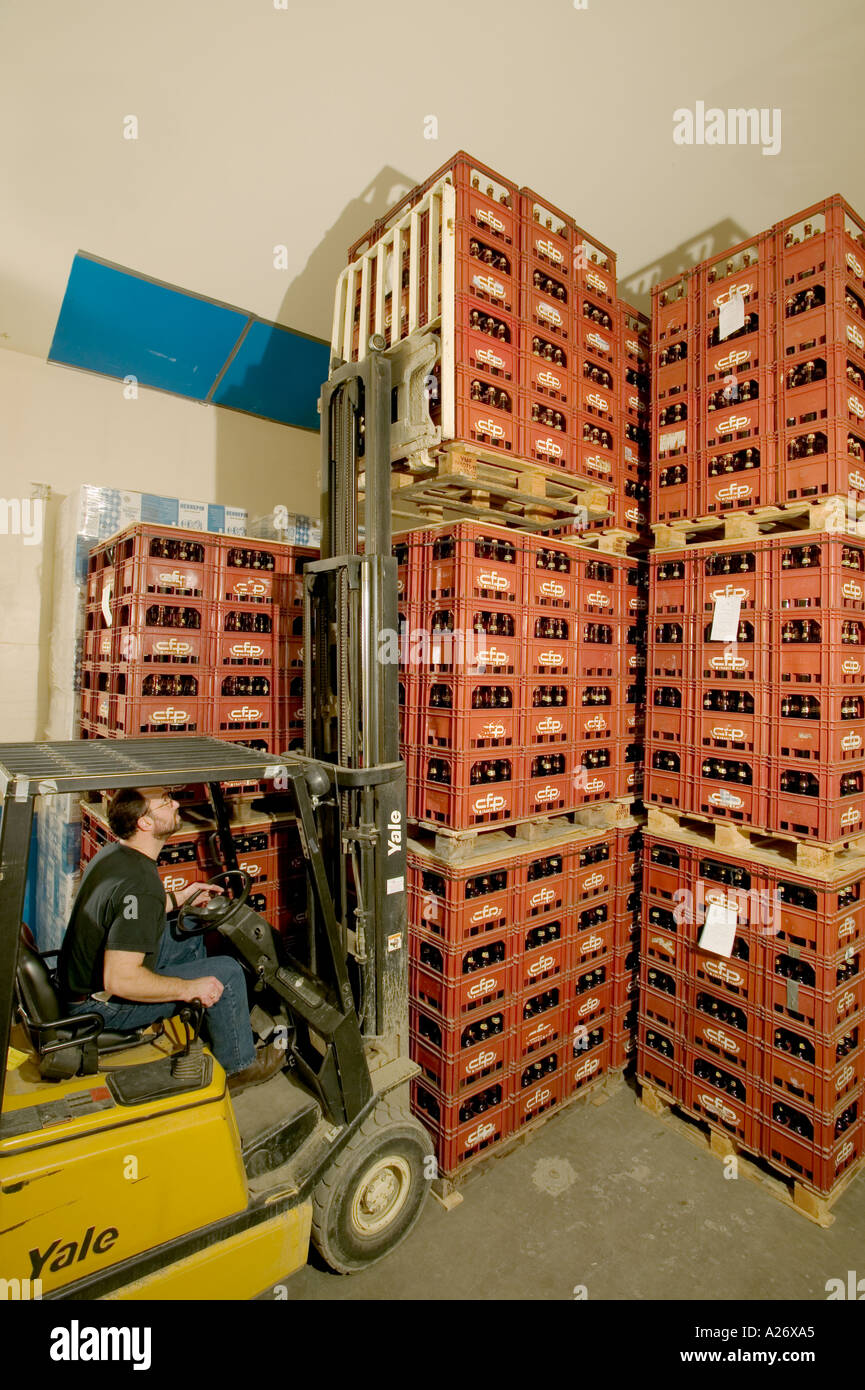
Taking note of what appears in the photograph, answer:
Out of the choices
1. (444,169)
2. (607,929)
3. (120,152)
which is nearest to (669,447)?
(444,169)

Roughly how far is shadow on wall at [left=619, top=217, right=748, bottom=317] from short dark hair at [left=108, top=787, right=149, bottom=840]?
19.0 ft

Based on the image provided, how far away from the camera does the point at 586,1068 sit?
5055 millimetres

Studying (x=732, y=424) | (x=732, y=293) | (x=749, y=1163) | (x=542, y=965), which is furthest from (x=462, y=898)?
(x=732, y=293)

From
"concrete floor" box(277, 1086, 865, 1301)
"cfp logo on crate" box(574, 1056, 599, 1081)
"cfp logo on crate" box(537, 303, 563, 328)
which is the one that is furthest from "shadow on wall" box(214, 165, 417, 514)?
"concrete floor" box(277, 1086, 865, 1301)

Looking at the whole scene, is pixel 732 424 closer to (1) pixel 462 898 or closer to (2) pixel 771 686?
(2) pixel 771 686

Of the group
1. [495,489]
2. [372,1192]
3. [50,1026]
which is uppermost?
[495,489]

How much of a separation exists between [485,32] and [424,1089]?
22.0 feet

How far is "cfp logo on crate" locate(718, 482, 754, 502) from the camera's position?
4.65 metres

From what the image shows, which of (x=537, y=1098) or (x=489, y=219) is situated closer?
(x=489, y=219)

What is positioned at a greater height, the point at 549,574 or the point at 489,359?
the point at 489,359

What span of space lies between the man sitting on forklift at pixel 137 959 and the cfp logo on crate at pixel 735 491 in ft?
14.4

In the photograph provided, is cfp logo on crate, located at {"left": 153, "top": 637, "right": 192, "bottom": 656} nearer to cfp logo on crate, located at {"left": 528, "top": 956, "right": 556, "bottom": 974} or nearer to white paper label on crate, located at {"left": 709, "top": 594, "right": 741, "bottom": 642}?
cfp logo on crate, located at {"left": 528, "top": 956, "right": 556, "bottom": 974}

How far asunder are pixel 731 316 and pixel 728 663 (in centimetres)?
256

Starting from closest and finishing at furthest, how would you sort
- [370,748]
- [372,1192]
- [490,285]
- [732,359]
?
[372,1192] < [370,748] < [490,285] < [732,359]
